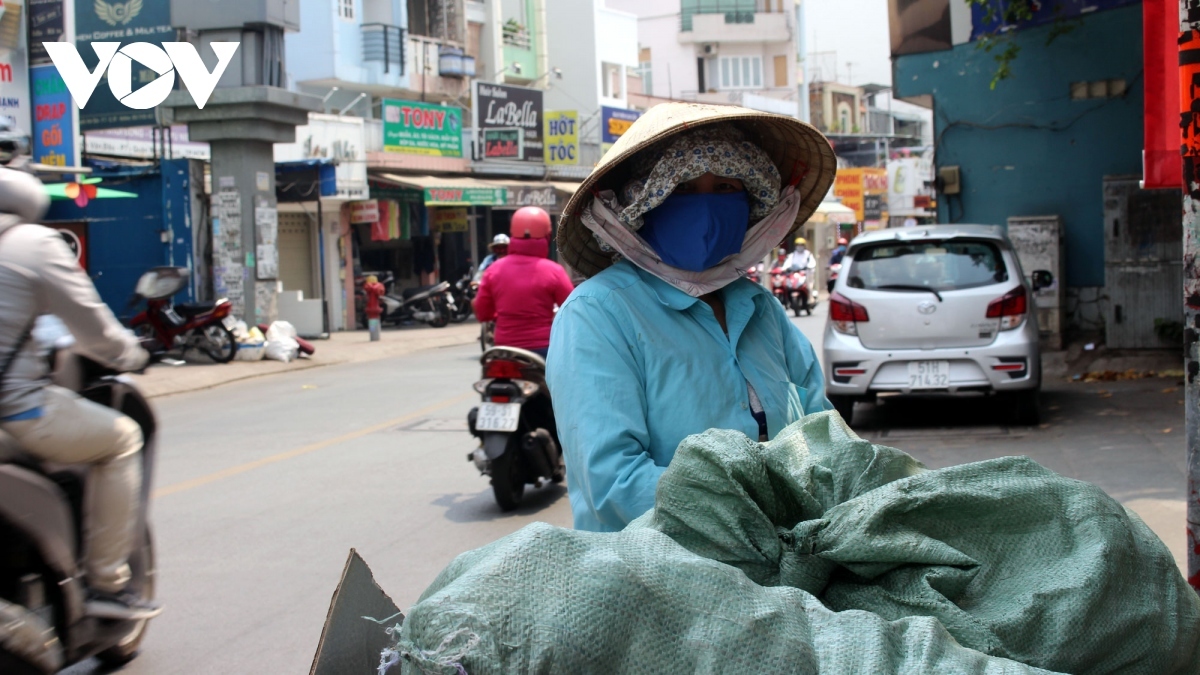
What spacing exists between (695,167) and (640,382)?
489mm

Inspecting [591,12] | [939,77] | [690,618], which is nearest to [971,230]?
[939,77]

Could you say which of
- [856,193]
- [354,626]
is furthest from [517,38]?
[354,626]

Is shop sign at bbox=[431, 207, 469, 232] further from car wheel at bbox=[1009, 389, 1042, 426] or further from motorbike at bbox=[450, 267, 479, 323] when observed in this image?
car wheel at bbox=[1009, 389, 1042, 426]

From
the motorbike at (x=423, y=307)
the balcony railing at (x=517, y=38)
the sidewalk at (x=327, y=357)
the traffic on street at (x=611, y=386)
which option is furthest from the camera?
the balcony railing at (x=517, y=38)

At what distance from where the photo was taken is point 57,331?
405 cm

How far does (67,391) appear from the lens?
3912mm

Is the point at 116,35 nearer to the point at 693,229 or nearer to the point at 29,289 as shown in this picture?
the point at 29,289

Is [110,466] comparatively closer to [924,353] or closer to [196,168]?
[924,353]

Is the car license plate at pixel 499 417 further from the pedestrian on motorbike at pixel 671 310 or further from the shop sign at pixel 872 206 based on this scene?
the shop sign at pixel 872 206

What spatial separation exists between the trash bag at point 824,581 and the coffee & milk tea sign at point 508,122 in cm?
2727

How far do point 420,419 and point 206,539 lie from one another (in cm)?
443

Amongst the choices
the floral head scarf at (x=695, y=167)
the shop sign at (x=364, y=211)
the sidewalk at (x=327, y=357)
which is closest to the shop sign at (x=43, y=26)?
the sidewalk at (x=327, y=357)

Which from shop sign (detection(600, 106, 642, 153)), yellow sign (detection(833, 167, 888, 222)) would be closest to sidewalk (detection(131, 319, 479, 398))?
shop sign (detection(600, 106, 642, 153))

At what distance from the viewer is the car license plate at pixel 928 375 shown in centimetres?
901
